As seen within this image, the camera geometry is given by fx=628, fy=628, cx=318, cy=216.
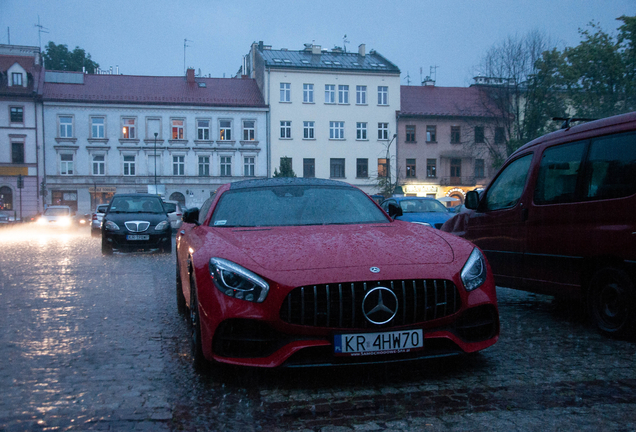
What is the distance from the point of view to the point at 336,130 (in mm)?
55562

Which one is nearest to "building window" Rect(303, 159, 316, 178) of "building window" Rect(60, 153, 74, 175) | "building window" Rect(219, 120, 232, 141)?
"building window" Rect(219, 120, 232, 141)

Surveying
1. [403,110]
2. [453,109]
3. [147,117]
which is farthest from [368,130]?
[147,117]

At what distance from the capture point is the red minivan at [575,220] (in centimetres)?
514

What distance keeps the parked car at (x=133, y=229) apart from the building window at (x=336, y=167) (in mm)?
38634

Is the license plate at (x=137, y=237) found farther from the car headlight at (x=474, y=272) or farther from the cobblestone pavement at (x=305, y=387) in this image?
the car headlight at (x=474, y=272)

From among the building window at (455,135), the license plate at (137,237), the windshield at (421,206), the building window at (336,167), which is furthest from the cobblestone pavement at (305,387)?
the building window at (455,135)

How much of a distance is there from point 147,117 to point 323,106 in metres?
15.0

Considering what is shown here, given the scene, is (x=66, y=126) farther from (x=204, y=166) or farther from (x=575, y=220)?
(x=575, y=220)

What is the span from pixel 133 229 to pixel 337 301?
13.2m

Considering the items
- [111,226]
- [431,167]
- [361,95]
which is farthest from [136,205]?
[431,167]

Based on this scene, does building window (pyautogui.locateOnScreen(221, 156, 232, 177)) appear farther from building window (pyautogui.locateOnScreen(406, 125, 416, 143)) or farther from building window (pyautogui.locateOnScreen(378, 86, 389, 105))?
building window (pyautogui.locateOnScreen(406, 125, 416, 143))

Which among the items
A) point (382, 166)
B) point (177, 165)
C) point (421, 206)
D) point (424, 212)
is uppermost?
point (382, 166)

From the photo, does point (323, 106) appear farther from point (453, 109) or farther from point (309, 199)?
point (309, 199)

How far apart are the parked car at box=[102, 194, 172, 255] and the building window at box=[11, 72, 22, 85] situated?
4023cm
